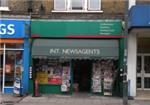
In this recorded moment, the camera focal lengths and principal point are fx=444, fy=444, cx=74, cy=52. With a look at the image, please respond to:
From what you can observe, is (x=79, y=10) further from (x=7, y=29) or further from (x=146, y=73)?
(x=146, y=73)

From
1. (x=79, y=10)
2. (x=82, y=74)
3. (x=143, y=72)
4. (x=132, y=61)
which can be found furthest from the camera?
(x=143, y=72)

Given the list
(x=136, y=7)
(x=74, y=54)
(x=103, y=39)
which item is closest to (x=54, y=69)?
(x=74, y=54)

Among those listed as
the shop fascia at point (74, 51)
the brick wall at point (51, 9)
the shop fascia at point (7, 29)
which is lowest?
the shop fascia at point (74, 51)

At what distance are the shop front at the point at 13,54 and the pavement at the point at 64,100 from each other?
1.24 m

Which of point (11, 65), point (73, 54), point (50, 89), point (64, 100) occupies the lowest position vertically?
point (64, 100)

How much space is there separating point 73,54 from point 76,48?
341 millimetres

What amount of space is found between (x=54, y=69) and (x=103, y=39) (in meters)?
3.07

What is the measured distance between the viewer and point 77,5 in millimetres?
23266

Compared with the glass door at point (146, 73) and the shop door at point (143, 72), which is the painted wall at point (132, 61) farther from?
the glass door at point (146, 73)

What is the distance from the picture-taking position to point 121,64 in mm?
22703

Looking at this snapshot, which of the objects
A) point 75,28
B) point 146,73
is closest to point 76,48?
point 75,28

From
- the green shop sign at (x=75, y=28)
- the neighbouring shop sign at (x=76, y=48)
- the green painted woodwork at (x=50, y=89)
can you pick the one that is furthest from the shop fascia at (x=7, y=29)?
the green painted woodwork at (x=50, y=89)

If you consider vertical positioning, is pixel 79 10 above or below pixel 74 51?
above

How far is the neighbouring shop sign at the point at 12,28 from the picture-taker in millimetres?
22750
